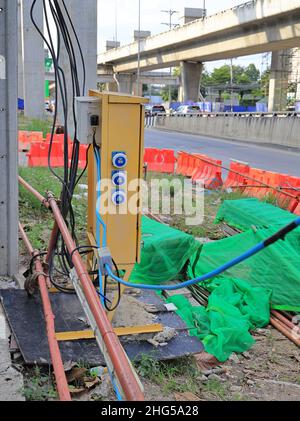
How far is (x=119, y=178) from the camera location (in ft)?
13.7

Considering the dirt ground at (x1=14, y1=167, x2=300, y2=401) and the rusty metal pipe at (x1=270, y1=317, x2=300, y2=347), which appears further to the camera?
the rusty metal pipe at (x1=270, y1=317, x2=300, y2=347)

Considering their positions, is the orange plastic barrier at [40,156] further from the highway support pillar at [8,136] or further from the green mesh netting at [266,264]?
the highway support pillar at [8,136]

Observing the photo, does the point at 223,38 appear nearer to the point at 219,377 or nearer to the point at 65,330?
the point at 219,377

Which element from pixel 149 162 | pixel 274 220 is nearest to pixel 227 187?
pixel 149 162

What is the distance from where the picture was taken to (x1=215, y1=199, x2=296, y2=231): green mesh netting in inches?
292

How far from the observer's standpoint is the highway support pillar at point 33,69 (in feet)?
110

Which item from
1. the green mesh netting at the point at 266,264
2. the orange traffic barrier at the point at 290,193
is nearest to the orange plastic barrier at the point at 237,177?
the orange traffic barrier at the point at 290,193

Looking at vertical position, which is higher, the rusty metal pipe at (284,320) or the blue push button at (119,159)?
the blue push button at (119,159)

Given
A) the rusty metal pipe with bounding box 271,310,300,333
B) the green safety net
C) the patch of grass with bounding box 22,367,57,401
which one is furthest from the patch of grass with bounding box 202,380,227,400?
the rusty metal pipe with bounding box 271,310,300,333

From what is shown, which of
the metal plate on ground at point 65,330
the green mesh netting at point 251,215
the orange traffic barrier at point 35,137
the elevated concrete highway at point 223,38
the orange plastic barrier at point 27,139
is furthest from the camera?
the elevated concrete highway at point 223,38

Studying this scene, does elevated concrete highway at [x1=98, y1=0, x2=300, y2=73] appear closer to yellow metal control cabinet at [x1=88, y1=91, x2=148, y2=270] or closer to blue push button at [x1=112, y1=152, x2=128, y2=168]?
yellow metal control cabinet at [x1=88, y1=91, x2=148, y2=270]

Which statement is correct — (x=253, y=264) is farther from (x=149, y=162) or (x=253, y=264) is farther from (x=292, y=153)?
(x=292, y=153)

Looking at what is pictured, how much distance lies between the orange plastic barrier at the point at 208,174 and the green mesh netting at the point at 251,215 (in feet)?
14.5

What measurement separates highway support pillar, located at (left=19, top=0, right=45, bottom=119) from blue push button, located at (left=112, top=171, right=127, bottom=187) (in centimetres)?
3204
